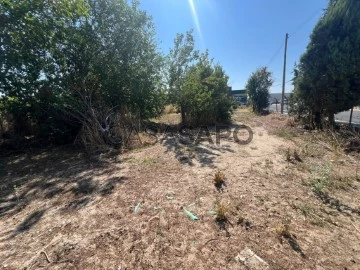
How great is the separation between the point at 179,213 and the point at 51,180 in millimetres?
2733

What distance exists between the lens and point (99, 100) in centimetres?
697

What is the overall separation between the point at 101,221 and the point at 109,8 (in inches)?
290

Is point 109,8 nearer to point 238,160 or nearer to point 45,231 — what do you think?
point 238,160

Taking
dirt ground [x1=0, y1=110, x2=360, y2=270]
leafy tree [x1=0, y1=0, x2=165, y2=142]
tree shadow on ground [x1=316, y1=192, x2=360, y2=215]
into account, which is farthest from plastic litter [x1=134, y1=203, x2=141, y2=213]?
leafy tree [x1=0, y1=0, x2=165, y2=142]

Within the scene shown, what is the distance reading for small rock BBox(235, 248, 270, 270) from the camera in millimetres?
1954

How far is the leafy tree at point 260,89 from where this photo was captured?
16562mm

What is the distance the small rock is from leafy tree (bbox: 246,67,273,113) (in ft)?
51.1

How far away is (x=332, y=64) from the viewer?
25.4 ft

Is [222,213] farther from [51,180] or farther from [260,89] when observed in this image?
[260,89]

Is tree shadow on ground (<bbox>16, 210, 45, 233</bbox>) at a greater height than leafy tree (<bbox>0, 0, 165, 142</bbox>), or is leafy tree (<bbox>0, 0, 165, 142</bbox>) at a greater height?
leafy tree (<bbox>0, 0, 165, 142</bbox>)

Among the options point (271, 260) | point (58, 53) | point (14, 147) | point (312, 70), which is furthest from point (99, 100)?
point (312, 70)

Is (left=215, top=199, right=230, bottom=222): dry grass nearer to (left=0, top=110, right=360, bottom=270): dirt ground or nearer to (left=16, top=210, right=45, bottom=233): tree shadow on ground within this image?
(left=0, top=110, right=360, bottom=270): dirt ground

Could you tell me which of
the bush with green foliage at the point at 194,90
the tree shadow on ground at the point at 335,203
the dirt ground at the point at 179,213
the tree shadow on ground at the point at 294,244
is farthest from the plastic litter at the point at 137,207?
the bush with green foliage at the point at 194,90

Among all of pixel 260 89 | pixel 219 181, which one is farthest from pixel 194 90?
pixel 260 89
